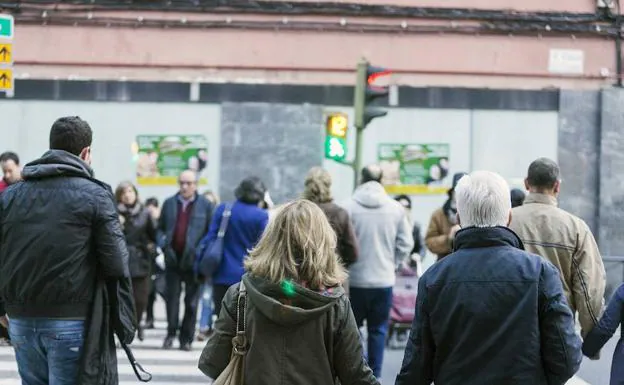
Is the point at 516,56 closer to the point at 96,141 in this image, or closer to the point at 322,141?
the point at 322,141

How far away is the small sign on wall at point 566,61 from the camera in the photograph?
20.0m

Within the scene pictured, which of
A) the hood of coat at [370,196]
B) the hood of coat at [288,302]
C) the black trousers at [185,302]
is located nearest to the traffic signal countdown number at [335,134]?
the black trousers at [185,302]

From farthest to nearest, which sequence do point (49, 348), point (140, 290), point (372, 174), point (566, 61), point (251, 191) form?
point (566, 61) < point (140, 290) < point (251, 191) < point (372, 174) < point (49, 348)

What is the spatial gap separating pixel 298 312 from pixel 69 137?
1968mm

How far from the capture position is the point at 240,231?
11.1 m

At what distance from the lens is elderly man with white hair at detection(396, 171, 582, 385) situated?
4574mm

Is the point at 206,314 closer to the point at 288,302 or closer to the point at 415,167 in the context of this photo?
the point at 415,167

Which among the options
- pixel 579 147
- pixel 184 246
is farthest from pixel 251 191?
pixel 579 147

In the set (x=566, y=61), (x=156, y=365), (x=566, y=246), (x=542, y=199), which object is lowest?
(x=156, y=365)

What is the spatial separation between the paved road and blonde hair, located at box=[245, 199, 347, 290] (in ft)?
19.5

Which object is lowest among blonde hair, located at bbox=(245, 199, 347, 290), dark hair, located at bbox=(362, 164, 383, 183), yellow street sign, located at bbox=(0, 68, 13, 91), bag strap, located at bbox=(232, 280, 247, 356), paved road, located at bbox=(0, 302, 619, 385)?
paved road, located at bbox=(0, 302, 619, 385)

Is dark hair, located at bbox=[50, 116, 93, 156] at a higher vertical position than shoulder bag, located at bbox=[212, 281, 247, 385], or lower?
higher

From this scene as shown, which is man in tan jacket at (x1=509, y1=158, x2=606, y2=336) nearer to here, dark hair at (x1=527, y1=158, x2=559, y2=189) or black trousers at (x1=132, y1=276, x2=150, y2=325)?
dark hair at (x1=527, y1=158, x2=559, y2=189)

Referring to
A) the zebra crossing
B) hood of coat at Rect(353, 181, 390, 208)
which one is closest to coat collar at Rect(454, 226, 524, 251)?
hood of coat at Rect(353, 181, 390, 208)
